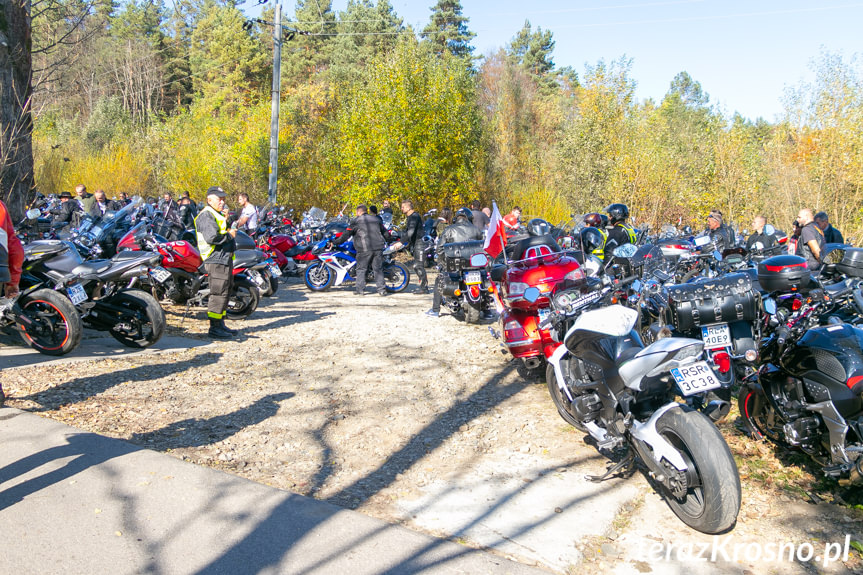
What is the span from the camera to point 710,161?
2998 centimetres

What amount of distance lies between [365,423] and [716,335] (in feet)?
9.00

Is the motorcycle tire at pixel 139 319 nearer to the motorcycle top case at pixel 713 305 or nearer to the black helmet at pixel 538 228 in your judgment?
the black helmet at pixel 538 228

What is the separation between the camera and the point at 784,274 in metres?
4.87

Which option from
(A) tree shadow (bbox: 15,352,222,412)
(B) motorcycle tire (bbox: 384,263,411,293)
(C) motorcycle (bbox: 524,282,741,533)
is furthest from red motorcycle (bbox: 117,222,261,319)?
(C) motorcycle (bbox: 524,282,741,533)

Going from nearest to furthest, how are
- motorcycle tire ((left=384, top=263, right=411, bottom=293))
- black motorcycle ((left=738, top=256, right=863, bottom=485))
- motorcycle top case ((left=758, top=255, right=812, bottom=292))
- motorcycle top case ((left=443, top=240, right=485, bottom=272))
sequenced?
black motorcycle ((left=738, top=256, right=863, bottom=485))
motorcycle top case ((left=758, top=255, right=812, bottom=292))
motorcycle top case ((left=443, top=240, right=485, bottom=272))
motorcycle tire ((left=384, top=263, right=411, bottom=293))

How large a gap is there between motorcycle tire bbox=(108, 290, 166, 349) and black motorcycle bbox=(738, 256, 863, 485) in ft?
18.6

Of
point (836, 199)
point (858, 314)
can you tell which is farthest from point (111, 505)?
point (836, 199)

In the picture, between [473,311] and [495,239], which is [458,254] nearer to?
[473,311]

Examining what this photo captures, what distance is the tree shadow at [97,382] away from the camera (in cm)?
531

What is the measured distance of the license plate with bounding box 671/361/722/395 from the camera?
352cm

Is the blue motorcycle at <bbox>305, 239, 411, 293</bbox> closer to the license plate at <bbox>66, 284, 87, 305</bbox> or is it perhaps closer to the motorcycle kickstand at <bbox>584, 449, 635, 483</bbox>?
the license plate at <bbox>66, 284, 87, 305</bbox>

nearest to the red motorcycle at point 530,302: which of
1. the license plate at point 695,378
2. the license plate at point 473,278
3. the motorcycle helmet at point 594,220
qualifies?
the license plate at point 695,378

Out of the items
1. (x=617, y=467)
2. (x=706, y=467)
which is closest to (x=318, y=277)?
(x=617, y=467)

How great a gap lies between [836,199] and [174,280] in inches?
816
